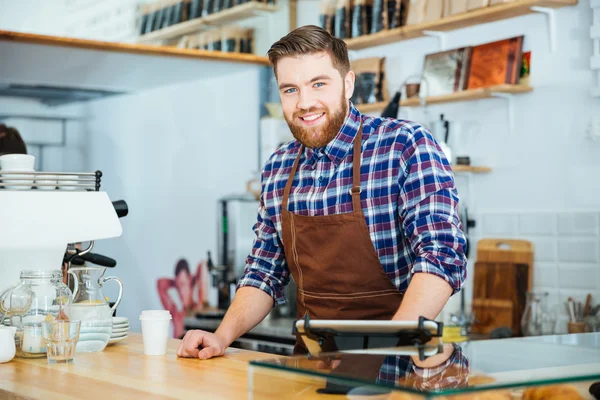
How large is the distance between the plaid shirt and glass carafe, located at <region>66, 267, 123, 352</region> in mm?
393

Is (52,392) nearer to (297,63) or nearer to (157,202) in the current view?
(297,63)

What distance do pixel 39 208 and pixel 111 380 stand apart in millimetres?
627

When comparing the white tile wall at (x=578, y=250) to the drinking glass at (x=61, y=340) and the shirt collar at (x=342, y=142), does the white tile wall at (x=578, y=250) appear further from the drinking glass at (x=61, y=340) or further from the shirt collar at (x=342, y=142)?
the drinking glass at (x=61, y=340)

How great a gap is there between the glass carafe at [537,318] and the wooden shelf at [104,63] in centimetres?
285

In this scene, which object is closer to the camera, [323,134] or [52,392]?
[52,392]

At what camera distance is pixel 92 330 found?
7.08 ft

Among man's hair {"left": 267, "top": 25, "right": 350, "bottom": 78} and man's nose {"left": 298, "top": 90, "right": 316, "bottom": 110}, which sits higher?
man's hair {"left": 267, "top": 25, "right": 350, "bottom": 78}

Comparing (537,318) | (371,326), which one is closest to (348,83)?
(371,326)

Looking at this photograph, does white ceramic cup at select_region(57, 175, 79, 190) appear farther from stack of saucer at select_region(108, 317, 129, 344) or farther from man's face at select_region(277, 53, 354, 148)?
man's face at select_region(277, 53, 354, 148)

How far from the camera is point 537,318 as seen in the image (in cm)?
388

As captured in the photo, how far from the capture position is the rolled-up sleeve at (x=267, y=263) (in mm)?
2375

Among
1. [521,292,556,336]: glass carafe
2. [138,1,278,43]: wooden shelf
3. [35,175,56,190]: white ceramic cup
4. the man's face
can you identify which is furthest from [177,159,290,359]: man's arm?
[138,1,278,43]: wooden shelf

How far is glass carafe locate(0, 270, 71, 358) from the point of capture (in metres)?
2.11

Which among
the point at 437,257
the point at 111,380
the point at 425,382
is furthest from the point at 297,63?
the point at 425,382
